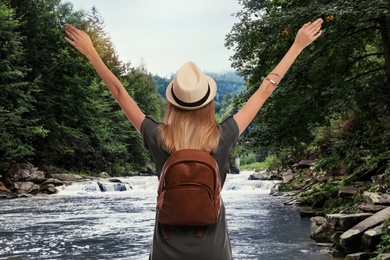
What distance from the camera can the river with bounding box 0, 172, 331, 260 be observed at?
10.6m

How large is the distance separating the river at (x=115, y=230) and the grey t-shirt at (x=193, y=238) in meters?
7.82

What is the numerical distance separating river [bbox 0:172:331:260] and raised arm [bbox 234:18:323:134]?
7563mm

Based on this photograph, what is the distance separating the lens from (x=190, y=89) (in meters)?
2.13

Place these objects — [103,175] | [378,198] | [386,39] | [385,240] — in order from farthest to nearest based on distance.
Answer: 1. [103,175]
2. [386,39]
3. [378,198]
4. [385,240]

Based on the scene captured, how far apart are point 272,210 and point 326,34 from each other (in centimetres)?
671

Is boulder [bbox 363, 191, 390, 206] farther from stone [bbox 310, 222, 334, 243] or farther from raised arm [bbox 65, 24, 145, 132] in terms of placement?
raised arm [bbox 65, 24, 145, 132]

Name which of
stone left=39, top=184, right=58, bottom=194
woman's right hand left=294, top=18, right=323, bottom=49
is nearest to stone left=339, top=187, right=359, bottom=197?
woman's right hand left=294, top=18, right=323, bottom=49

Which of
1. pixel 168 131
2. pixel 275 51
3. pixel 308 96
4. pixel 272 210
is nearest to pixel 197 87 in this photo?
pixel 168 131

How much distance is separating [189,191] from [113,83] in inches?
26.7

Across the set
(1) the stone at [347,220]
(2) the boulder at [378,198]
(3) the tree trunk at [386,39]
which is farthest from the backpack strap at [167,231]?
(3) the tree trunk at [386,39]

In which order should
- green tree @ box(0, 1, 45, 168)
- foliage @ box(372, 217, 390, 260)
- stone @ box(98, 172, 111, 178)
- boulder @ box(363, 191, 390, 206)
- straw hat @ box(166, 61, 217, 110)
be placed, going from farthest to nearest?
stone @ box(98, 172, 111, 178) → green tree @ box(0, 1, 45, 168) → boulder @ box(363, 191, 390, 206) → foliage @ box(372, 217, 390, 260) → straw hat @ box(166, 61, 217, 110)

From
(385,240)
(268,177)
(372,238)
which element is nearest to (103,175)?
(268,177)

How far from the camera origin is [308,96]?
13414 mm

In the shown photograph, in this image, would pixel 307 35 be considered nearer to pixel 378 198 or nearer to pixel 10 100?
pixel 378 198
